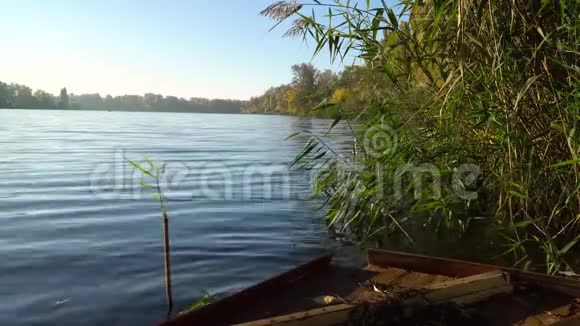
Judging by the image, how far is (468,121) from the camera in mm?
6734

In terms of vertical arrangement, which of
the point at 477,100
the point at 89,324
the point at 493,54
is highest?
the point at 493,54

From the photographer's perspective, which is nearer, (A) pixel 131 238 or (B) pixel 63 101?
(A) pixel 131 238

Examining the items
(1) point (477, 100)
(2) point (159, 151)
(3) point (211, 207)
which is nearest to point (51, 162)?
(2) point (159, 151)

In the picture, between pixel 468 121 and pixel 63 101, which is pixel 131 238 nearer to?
pixel 468 121

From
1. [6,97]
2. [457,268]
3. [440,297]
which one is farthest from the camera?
[6,97]

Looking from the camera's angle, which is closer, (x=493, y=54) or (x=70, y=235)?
(x=493, y=54)

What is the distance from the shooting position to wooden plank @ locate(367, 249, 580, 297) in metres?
4.57

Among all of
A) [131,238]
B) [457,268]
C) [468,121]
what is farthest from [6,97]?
[457,268]

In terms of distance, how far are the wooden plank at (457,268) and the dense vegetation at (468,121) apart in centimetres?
62

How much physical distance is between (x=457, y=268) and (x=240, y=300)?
7.81 feet

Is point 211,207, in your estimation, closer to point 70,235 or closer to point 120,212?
point 120,212

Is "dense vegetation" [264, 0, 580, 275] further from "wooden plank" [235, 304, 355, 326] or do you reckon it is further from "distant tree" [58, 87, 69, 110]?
"distant tree" [58, 87, 69, 110]

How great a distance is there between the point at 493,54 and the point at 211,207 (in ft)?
24.0

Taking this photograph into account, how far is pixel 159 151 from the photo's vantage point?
23.6 metres
